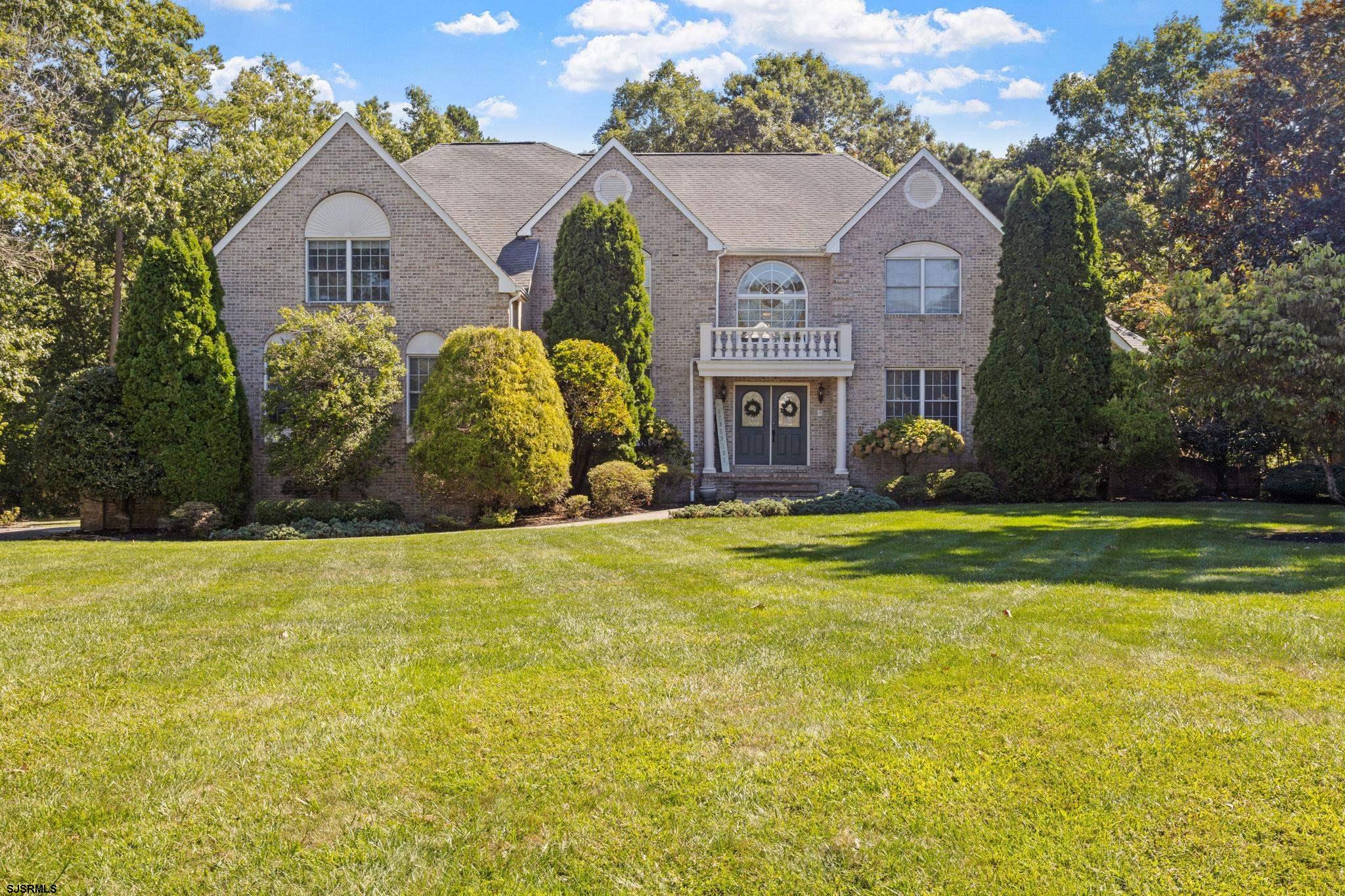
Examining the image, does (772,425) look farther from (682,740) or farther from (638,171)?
(682,740)

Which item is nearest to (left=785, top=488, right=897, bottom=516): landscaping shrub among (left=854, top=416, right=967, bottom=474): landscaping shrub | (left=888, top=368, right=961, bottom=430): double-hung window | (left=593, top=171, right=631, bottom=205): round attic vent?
(left=854, top=416, right=967, bottom=474): landscaping shrub

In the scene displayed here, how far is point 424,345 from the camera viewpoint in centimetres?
2155

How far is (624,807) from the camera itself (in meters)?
3.82

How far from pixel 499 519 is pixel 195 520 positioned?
569 cm

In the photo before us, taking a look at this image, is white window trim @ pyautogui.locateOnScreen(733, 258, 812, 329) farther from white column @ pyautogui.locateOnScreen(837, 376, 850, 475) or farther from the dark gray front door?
white column @ pyautogui.locateOnScreen(837, 376, 850, 475)

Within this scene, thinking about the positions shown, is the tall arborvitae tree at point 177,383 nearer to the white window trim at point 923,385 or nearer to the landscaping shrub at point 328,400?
the landscaping shrub at point 328,400

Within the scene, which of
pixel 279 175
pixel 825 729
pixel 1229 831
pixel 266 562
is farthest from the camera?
pixel 279 175

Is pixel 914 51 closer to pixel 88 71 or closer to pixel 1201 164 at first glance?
pixel 1201 164

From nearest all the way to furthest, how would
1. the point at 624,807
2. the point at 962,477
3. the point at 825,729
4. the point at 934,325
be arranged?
the point at 624,807 → the point at 825,729 → the point at 962,477 → the point at 934,325

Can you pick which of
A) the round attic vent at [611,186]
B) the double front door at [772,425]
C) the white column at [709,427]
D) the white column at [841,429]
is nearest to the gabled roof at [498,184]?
the round attic vent at [611,186]

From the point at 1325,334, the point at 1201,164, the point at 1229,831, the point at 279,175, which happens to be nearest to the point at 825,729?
the point at 1229,831

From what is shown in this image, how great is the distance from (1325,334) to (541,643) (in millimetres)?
12024

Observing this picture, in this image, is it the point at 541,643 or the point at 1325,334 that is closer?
the point at 541,643

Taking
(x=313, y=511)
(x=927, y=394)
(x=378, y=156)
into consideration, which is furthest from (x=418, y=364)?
(x=927, y=394)
